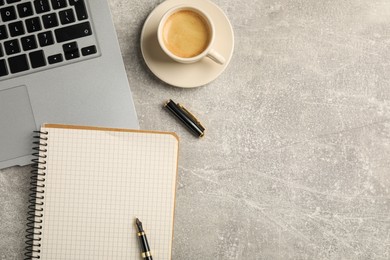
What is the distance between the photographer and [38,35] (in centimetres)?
82

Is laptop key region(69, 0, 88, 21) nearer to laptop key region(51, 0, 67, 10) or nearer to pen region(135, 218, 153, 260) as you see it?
laptop key region(51, 0, 67, 10)

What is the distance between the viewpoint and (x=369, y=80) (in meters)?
0.90

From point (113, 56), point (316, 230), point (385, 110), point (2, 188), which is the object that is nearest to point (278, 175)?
point (316, 230)

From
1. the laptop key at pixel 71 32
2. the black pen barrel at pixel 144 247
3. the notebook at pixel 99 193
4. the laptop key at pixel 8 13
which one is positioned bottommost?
the black pen barrel at pixel 144 247

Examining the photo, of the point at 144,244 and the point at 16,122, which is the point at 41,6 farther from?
the point at 144,244

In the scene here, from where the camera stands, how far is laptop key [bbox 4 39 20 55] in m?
0.82

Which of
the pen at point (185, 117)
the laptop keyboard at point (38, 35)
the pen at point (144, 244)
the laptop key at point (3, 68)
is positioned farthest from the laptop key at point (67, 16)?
the pen at point (144, 244)

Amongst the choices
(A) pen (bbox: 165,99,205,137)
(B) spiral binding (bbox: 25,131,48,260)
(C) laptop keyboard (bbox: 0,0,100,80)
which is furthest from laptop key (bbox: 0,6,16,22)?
(A) pen (bbox: 165,99,205,137)

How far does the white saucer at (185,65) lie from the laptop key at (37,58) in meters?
0.18

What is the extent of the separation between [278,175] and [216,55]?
26 centimetres

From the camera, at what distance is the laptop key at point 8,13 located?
0.82 meters

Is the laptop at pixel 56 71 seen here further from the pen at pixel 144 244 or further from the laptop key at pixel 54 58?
the pen at pixel 144 244

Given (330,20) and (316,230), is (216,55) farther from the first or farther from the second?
(316,230)

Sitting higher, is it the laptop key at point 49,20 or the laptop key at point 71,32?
the laptop key at point 49,20
